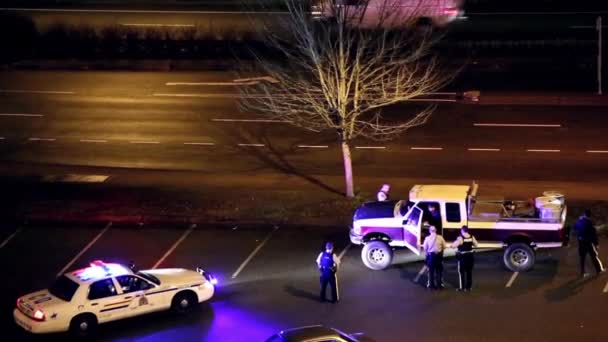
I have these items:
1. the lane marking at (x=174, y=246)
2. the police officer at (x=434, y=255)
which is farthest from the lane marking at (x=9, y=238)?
the police officer at (x=434, y=255)

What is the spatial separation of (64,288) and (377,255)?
7064 millimetres

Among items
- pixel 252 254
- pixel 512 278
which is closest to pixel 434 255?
pixel 512 278

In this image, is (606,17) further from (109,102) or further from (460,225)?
(460,225)

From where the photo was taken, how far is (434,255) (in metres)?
21.9

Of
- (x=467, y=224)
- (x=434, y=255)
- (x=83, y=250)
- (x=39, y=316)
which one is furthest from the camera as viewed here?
(x=83, y=250)

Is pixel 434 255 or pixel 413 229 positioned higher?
pixel 413 229

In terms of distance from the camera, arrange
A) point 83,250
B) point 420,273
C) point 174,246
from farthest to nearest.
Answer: point 174,246
point 83,250
point 420,273

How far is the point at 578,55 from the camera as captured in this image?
4112 cm

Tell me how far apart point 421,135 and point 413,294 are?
42.3 ft

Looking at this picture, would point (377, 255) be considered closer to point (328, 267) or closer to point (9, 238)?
point (328, 267)

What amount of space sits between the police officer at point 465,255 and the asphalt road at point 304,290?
305 mm

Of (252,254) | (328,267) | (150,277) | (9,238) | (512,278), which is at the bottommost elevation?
(512,278)

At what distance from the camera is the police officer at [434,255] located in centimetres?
2188

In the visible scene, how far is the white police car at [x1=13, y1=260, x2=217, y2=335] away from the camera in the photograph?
66.2ft
